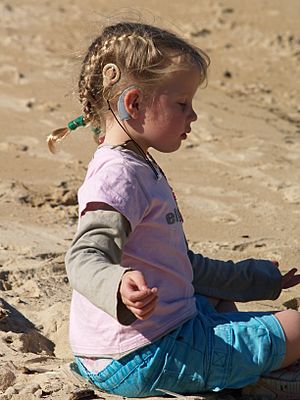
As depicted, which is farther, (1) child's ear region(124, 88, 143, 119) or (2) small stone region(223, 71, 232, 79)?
(2) small stone region(223, 71, 232, 79)

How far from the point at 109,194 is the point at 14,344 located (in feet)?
2.83

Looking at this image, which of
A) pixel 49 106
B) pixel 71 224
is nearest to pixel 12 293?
pixel 71 224

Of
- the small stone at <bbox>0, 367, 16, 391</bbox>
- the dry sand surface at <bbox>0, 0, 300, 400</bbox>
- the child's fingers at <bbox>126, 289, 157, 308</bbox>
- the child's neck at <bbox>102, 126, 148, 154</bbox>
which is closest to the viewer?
the child's fingers at <bbox>126, 289, 157, 308</bbox>

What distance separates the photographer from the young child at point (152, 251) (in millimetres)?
2752

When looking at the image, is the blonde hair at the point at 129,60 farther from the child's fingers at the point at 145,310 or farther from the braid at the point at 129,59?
the child's fingers at the point at 145,310

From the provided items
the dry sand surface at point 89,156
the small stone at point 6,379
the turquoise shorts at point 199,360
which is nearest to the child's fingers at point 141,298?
the turquoise shorts at point 199,360

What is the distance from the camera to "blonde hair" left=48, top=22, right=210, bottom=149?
2824 mm

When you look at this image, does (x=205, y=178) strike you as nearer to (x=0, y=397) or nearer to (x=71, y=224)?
(x=71, y=224)

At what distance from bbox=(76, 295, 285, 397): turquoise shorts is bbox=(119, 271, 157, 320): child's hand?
359mm

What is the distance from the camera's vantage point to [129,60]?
2834mm

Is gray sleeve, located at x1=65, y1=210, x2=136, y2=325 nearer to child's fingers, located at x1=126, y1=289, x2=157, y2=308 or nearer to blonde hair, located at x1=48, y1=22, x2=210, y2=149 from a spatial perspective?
child's fingers, located at x1=126, y1=289, x2=157, y2=308

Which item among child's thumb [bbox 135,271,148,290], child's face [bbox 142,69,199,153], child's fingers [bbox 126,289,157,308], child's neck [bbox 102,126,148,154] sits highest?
child's face [bbox 142,69,199,153]

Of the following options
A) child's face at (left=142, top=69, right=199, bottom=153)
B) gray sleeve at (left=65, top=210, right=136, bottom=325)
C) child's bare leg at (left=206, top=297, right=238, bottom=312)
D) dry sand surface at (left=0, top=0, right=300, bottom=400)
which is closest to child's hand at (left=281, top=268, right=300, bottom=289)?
child's bare leg at (left=206, top=297, right=238, bottom=312)

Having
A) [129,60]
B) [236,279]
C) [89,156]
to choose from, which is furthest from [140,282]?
[89,156]
